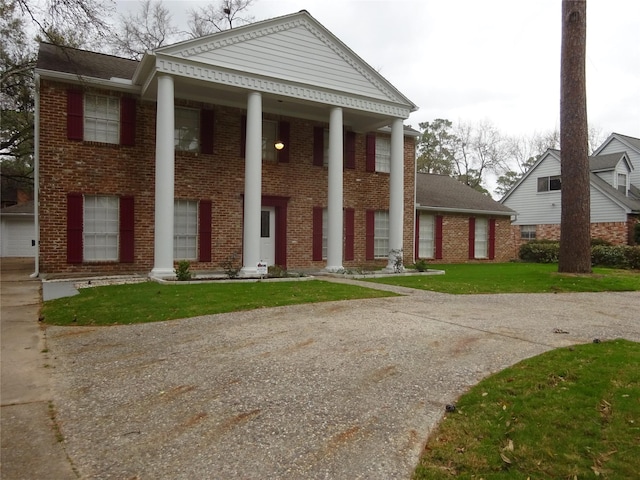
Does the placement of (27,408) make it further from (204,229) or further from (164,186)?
(204,229)

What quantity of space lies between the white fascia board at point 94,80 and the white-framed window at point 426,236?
12230 millimetres

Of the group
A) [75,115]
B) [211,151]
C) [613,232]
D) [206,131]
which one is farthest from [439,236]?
[75,115]

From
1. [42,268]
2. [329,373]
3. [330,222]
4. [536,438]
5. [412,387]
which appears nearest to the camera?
[536,438]

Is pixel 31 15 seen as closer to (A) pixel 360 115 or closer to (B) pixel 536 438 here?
(A) pixel 360 115

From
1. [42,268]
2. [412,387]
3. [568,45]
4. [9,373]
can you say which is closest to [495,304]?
[412,387]

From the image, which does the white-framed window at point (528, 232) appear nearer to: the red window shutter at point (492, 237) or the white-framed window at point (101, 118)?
the red window shutter at point (492, 237)

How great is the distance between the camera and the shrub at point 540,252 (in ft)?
71.4

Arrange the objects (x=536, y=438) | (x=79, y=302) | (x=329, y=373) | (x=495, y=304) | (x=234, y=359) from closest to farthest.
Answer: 1. (x=536, y=438)
2. (x=329, y=373)
3. (x=234, y=359)
4. (x=79, y=302)
5. (x=495, y=304)

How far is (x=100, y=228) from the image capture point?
12.4 meters

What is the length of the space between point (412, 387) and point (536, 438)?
3.68 ft

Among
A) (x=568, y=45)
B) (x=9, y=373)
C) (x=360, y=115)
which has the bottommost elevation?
(x=9, y=373)

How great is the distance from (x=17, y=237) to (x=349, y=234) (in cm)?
1867

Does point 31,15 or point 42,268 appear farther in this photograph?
point 42,268

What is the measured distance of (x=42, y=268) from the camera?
1169 cm
